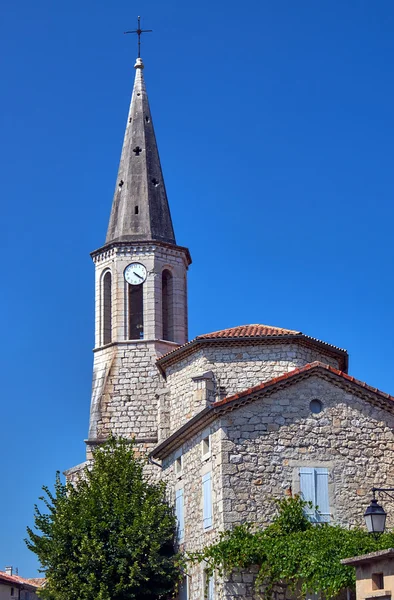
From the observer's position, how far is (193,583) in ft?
81.4

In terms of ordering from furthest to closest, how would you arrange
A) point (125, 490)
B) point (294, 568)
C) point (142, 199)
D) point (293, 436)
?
point (142, 199), point (125, 490), point (293, 436), point (294, 568)

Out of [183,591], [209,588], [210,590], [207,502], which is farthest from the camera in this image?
[183,591]

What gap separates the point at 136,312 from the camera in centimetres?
3875

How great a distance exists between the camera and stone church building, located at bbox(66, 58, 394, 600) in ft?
74.9

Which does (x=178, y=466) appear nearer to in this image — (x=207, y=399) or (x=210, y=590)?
(x=207, y=399)

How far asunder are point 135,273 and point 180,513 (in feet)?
44.9

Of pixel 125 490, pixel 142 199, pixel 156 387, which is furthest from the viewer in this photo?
pixel 142 199

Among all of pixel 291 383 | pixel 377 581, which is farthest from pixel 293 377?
pixel 377 581

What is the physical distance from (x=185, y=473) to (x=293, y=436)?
430cm

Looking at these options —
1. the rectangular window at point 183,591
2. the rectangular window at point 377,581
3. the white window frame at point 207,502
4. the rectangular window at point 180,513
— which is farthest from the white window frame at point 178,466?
the rectangular window at point 377,581

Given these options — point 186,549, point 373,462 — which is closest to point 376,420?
point 373,462

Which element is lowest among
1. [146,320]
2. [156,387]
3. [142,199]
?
[156,387]

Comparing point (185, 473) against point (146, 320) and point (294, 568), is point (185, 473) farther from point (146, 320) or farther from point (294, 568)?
point (146, 320)

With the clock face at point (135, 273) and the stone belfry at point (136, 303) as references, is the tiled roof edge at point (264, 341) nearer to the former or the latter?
the stone belfry at point (136, 303)
